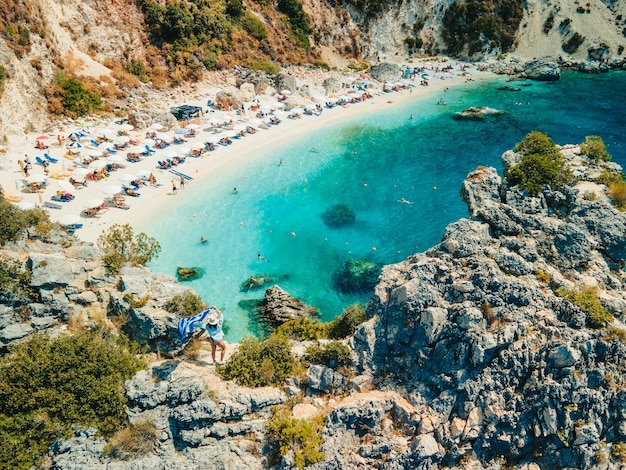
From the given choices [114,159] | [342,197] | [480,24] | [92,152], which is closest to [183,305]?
[342,197]

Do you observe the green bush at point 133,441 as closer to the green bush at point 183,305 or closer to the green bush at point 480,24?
the green bush at point 183,305

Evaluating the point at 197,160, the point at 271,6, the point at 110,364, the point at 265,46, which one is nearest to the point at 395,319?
the point at 110,364

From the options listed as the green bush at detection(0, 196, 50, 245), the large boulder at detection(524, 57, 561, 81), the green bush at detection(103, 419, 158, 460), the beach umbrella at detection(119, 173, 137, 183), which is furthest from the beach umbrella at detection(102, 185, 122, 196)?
the large boulder at detection(524, 57, 561, 81)

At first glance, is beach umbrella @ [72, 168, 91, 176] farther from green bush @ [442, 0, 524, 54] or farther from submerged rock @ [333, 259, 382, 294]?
green bush @ [442, 0, 524, 54]

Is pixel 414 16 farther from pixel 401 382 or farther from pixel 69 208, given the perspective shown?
pixel 401 382

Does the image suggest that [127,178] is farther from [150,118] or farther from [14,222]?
[14,222]

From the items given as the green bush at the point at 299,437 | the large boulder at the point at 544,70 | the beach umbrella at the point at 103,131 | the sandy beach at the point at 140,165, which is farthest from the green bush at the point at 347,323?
the large boulder at the point at 544,70
